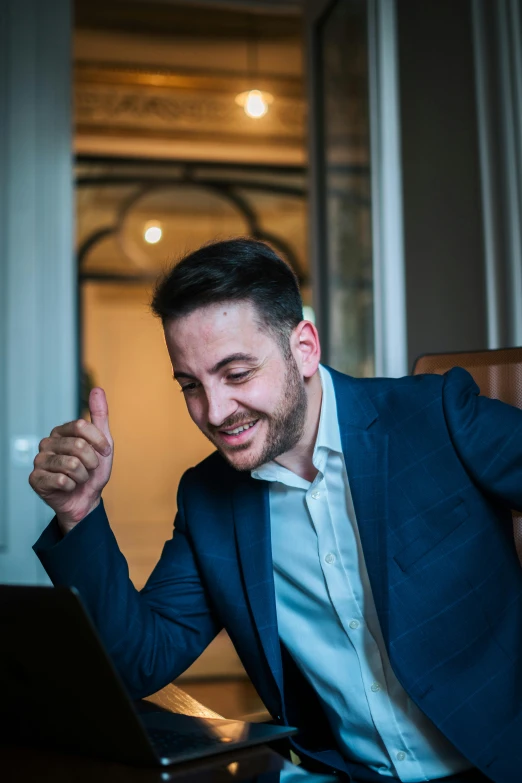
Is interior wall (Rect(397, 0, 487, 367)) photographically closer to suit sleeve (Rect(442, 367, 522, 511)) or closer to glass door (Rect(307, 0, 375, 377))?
glass door (Rect(307, 0, 375, 377))

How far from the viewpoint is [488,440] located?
1.21 meters

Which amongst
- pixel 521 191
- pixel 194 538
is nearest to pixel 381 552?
pixel 194 538

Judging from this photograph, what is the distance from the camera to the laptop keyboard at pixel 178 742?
2.71 ft

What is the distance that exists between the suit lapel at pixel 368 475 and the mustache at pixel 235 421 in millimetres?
149

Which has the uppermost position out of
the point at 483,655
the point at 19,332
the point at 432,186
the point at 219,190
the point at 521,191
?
the point at 219,190

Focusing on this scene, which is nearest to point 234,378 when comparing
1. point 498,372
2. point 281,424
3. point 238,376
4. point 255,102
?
point 238,376

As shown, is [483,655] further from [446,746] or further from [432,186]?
[432,186]

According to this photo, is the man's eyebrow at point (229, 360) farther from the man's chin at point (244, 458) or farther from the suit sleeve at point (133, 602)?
the suit sleeve at point (133, 602)

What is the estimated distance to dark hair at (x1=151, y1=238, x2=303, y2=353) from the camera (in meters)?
1.21

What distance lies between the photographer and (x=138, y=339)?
319 inches

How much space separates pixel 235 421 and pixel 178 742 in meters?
0.48

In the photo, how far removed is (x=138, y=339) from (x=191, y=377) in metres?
7.01

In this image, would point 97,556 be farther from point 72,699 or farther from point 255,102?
point 255,102

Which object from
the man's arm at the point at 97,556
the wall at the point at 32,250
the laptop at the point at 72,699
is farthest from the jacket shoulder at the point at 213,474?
the wall at the point at 32,250
